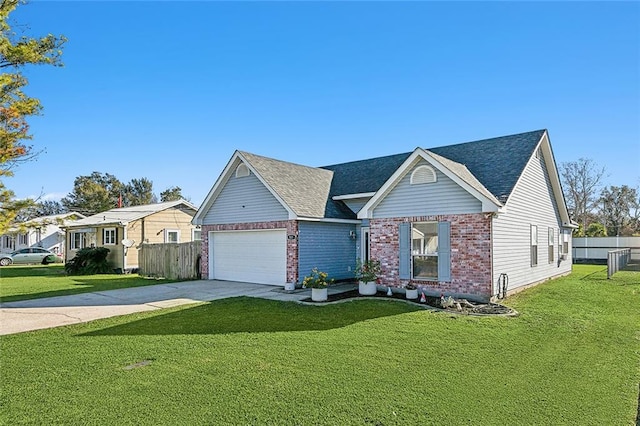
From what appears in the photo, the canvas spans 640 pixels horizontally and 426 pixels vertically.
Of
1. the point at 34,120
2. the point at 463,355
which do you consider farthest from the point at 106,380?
the point at 34,120

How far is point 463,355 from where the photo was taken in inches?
254

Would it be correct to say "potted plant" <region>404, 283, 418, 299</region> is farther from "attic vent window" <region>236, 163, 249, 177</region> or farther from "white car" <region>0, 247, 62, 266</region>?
"white car" <region>0, 247, 62, 266</region>

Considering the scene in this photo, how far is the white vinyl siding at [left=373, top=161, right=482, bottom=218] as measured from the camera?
1184 cm

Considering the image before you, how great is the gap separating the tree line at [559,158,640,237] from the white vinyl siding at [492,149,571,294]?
110 ft

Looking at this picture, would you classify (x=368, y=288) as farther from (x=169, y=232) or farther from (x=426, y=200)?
(x=169, y=232)

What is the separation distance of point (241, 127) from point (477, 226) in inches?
555

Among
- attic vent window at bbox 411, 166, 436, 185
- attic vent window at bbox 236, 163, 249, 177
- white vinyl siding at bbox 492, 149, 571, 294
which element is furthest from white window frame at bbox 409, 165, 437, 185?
attic vent window at bbox 236, 163, 249, 177

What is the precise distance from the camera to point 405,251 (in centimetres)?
1297

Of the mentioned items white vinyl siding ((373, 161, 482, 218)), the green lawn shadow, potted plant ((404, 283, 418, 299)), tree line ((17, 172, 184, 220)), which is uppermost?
tree line ((17, 172, 184, 220))

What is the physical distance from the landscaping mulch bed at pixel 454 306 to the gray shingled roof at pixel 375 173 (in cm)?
318

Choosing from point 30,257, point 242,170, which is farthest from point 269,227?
point 30,257

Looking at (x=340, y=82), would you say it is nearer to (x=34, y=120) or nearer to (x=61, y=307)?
(x=34, y=120)

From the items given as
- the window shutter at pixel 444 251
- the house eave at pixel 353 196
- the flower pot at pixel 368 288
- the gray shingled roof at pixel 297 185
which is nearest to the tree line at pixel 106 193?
the gray shingled roof at pixel 297 185

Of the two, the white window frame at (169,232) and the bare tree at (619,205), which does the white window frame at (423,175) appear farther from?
the bare tree at (619,205)
